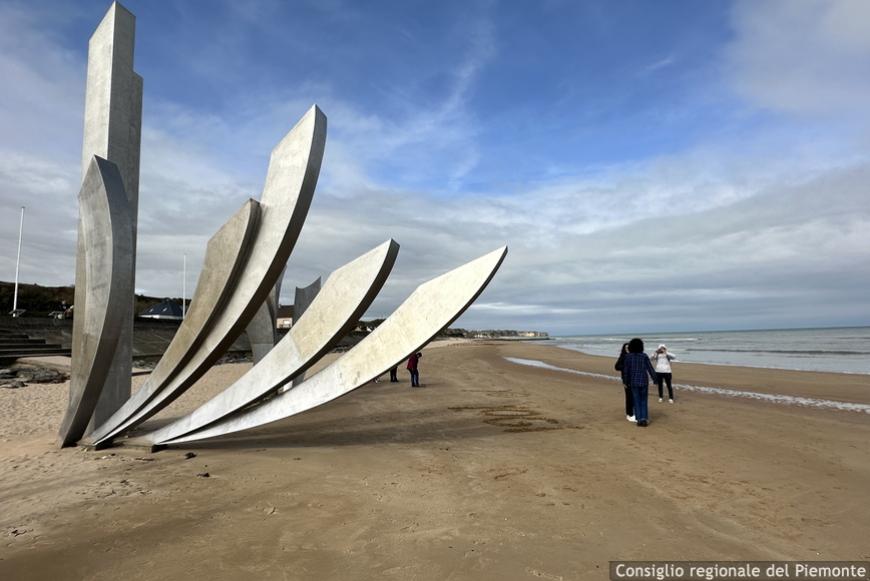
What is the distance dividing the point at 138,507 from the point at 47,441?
3714 mm

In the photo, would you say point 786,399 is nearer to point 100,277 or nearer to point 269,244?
point 269,244

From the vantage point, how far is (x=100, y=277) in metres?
6.05

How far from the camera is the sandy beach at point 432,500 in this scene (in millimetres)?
3418

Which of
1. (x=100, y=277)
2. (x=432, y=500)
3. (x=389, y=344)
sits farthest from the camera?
(x=100, y=277)

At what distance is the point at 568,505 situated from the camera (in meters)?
4.56

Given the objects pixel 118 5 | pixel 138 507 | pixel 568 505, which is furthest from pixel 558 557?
pixel 118 5

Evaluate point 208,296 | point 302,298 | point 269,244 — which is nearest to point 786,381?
point 302,298

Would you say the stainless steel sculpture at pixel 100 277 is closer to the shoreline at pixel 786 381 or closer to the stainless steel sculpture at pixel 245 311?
the stainless steel sculpture at pixel 245 311

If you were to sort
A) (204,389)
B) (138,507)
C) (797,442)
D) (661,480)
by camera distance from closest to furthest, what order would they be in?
(138,507), (661,480), (797,442), (204,389)

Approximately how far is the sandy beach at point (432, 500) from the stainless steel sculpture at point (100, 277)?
0.85 m

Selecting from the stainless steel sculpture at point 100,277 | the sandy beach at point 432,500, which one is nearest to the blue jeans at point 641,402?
the sandy beach at point 432,500

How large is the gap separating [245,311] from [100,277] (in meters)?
1.80

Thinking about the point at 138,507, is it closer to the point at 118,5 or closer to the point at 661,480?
the point at 661,480

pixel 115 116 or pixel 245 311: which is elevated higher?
pixel 115 116
